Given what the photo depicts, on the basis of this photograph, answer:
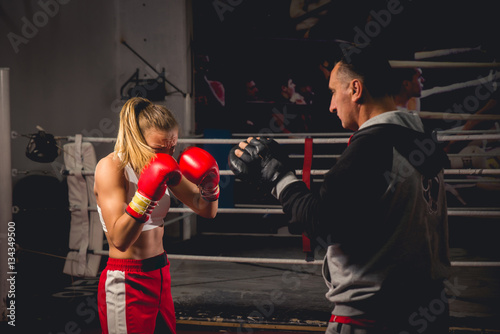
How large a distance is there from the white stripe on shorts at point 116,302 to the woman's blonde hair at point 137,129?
1.18 feet

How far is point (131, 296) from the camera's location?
131 cm

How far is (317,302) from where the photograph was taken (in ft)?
8.30

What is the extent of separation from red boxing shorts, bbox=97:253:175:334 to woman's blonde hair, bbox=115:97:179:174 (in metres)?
0.33

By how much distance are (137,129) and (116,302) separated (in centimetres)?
58

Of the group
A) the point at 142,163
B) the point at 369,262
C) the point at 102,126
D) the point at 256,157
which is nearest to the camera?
the point at 369,262

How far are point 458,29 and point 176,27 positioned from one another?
11.1ft

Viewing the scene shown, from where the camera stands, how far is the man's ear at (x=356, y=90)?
3.39 feet

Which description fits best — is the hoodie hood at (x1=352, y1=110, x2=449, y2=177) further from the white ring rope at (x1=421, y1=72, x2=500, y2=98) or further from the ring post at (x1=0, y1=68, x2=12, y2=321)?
the white ring rope at (x1=421, y1=72, x2=500, y2=98)

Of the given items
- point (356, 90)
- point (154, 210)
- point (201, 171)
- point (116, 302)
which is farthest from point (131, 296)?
point (356, 90)

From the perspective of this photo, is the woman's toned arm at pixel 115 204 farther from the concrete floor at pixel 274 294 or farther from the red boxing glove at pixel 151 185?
the concrete floor at pixel 274 294

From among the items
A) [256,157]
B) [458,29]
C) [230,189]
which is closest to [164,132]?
[256,157]

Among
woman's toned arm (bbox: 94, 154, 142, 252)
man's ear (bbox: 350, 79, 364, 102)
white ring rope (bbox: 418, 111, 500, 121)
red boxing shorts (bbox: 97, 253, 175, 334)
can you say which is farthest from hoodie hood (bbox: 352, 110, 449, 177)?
white ring rope (bbox: 418, 111, 500, 121)

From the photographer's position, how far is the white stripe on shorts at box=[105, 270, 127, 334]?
131 cm

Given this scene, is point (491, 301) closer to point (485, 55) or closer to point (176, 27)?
point (485, 55)
